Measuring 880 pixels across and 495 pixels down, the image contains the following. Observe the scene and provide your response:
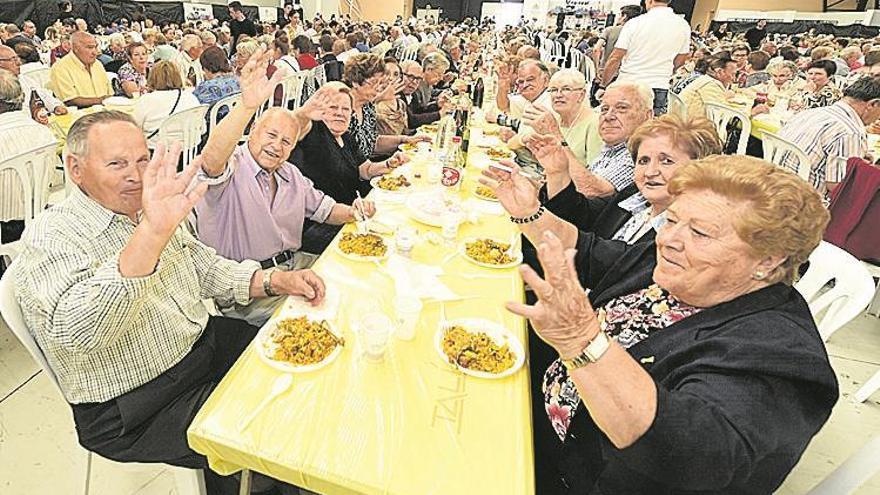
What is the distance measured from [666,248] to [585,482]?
22.1 inches

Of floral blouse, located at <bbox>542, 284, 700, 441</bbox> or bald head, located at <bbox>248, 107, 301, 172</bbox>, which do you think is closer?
floral blouse, located at <bbox>542, 284, 700, 441</bbox>

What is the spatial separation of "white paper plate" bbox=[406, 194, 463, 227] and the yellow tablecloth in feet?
2.52

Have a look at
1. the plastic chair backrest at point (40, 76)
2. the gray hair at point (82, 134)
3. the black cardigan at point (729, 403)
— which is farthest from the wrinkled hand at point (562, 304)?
the plastic chair backrest at point (40, 76)

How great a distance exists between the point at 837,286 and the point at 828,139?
6.85ft

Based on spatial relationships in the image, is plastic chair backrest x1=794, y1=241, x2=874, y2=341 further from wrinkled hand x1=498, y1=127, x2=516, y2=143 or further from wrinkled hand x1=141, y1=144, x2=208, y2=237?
wrinkled hand x1=498, y1=127, x2=516, y2=143

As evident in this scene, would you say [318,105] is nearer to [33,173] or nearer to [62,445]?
[33,173]

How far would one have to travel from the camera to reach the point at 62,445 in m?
1.75

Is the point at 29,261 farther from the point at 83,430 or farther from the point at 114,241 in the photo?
the point at 83,430

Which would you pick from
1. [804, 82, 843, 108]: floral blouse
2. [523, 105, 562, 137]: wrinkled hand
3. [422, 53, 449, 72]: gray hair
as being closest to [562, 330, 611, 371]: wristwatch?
[523, 105, 562, 137]: wrinkled hand

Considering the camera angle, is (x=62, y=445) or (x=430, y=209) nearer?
(x=62, y=445)

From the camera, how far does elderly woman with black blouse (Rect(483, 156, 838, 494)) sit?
0.80m

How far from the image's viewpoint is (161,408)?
4.22ft

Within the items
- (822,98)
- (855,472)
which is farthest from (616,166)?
(822,98)

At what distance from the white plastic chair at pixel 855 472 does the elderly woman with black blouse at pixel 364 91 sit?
262 cm
